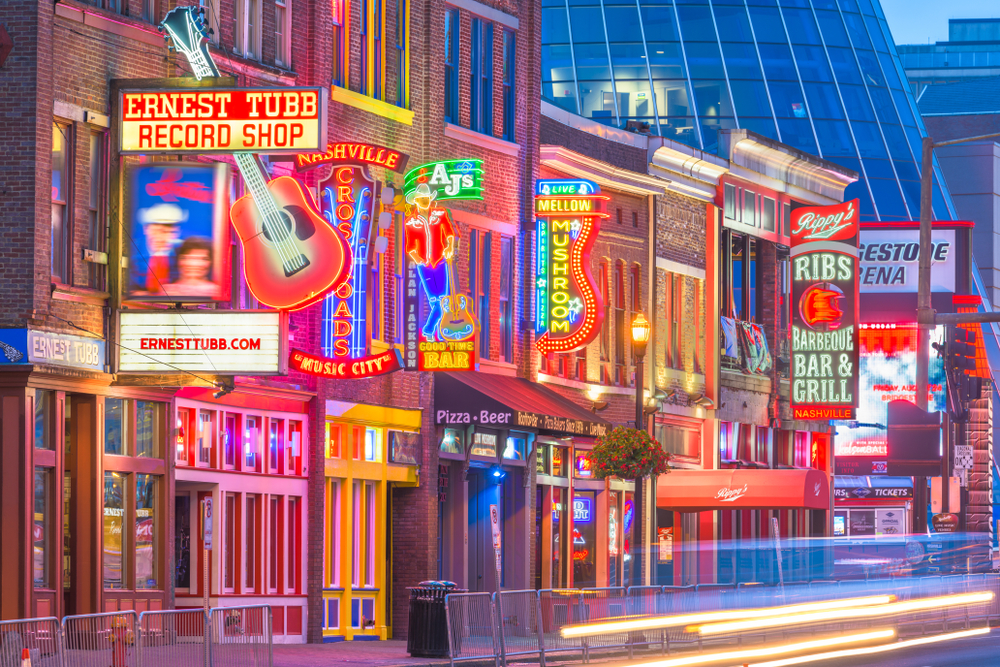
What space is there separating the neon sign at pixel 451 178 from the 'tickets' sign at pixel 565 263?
4.54 m

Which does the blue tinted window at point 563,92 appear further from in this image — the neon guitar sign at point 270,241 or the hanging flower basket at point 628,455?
the neon guitar sign at point 270,241

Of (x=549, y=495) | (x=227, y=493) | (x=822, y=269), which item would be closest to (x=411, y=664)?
(x=227, y=493)

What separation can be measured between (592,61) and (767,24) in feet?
24.1

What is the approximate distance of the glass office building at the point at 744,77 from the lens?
70.4 m

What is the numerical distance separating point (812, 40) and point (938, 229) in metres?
9.95

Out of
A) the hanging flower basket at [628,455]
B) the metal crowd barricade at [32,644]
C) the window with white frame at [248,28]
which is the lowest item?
the metal crowd barricade at [32,644]

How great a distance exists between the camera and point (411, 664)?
84.1ft

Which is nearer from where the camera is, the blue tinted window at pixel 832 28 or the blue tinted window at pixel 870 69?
the blue tinted window at pixel 832 28

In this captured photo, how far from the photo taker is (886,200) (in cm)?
7394

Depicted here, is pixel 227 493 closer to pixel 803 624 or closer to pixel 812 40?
pixel 803 624

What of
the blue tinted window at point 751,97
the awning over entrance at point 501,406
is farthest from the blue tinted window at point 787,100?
the awning over entrance at point 501,406

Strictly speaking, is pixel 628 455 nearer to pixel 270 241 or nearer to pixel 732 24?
pixel 270 241

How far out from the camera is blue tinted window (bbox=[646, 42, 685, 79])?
233 feet

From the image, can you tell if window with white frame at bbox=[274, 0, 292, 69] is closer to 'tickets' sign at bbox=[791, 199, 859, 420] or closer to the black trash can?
the black trash can
